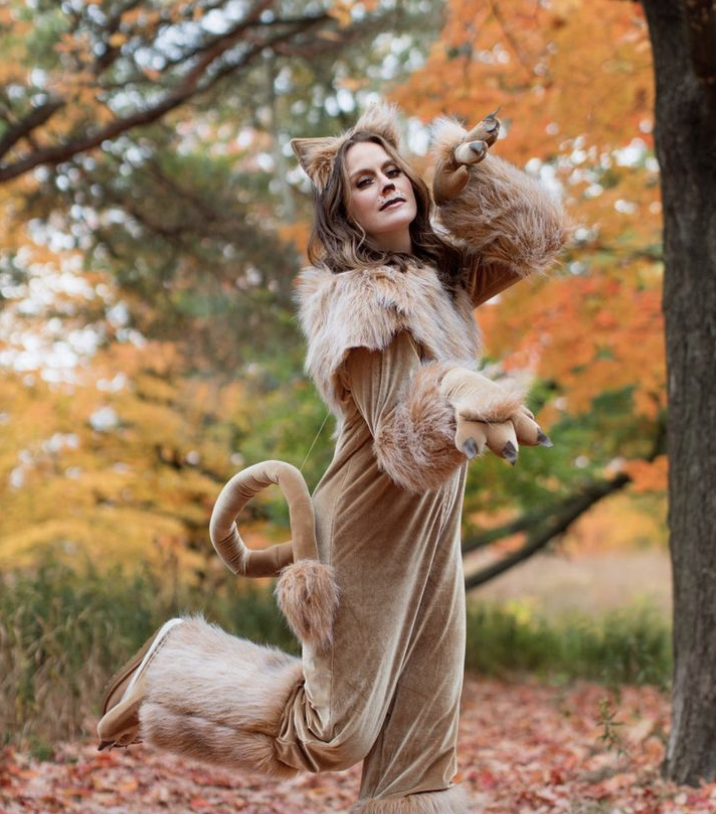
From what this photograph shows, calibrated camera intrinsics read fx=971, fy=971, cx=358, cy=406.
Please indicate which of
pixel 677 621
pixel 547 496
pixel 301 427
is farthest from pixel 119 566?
pixel 677 621

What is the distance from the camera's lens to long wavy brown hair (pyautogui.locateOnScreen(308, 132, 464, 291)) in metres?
2.48

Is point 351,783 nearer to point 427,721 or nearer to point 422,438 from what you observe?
point 427,721

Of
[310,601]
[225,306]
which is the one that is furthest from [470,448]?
[225,306]

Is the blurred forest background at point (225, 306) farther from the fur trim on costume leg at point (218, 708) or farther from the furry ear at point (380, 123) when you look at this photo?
the furry ear at point (380, 123)

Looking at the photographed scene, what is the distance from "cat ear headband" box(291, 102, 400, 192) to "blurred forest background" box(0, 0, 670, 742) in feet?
5.44

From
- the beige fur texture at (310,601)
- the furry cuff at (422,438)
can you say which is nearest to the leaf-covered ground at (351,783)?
the beige fur texture at (310,601)

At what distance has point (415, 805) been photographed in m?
2.36

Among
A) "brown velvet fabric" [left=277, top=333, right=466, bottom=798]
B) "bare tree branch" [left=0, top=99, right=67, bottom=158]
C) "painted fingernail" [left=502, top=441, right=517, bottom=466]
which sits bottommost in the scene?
"brown velvet fabric" [left=277, top=333, right=466, bottom=798]

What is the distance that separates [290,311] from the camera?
893 centimetres

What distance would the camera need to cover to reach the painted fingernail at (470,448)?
1.89 metres

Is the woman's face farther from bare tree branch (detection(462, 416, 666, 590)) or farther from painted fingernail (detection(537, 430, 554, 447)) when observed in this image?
bare tree branch (detection(462, 416, 666, 590))

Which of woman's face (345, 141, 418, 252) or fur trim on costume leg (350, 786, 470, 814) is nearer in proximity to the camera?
fur trim on costume leg (350, 786, 470, 814)

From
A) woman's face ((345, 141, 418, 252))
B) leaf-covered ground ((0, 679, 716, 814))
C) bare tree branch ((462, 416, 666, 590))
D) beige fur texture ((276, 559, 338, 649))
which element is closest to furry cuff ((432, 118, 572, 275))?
woman's face ((345, 141, 418, 252))

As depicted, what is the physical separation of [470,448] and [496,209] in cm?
85
